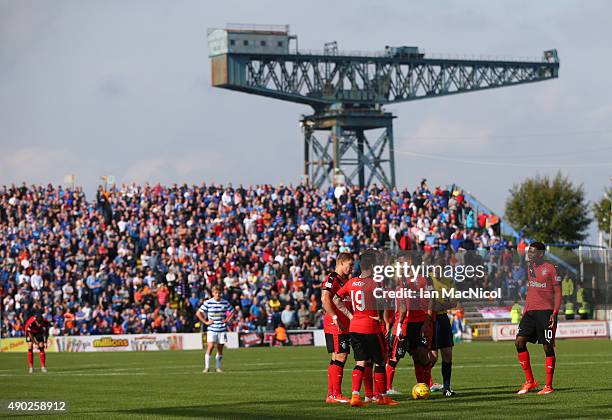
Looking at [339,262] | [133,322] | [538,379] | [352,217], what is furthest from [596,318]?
[339,262]

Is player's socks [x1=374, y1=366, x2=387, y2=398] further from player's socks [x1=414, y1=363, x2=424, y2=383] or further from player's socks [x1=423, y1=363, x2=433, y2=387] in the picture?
player's socks [x1=423, y1=363, x2=433, y2=387]

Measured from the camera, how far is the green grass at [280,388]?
1597 centimetres

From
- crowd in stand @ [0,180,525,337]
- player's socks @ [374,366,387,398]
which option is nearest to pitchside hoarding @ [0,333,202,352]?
crowd in stand @ [0,180,525,337]

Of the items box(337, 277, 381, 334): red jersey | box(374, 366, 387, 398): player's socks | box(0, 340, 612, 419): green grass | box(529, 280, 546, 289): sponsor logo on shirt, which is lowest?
box(0, 340, 612, 419): green grass

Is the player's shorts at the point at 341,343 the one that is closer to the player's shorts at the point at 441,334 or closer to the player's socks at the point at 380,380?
the player's socks at the point at 380,380

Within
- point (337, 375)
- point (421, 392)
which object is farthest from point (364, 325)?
point (421, 392)

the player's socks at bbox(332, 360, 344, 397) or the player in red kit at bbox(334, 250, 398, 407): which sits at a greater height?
the player in red kit at bbox(334, 250, 398, 407)

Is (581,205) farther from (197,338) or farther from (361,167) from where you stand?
(197,338)

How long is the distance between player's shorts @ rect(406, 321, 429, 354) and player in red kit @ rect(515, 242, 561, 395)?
A: 1.64m

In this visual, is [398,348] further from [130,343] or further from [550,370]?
[130,343]

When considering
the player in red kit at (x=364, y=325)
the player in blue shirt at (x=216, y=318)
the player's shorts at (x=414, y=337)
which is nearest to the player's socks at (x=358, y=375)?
the player in red kit at (x=364, y=325)

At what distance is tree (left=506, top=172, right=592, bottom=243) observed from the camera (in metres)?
92.2

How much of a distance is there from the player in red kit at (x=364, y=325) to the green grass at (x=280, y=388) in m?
0.61

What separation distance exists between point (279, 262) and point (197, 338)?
5.60 metres
